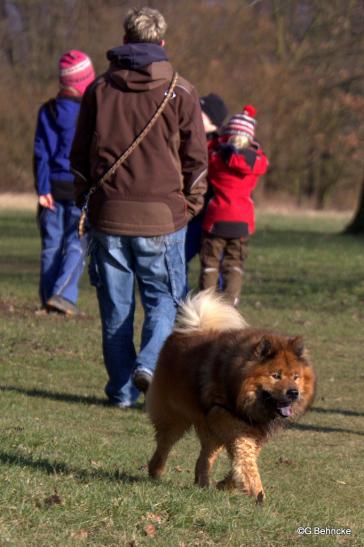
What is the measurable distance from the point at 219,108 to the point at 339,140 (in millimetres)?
36697

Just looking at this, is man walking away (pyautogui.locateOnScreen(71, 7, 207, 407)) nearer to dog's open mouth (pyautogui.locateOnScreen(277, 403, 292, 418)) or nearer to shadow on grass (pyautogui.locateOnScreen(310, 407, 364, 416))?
shadow on grass (pyautogui.locateOnScreen(310, 407, 364, 416))

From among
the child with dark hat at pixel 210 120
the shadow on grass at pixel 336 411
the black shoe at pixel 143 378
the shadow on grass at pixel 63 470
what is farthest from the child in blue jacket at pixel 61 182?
the shadow on grass at pixel 63 470

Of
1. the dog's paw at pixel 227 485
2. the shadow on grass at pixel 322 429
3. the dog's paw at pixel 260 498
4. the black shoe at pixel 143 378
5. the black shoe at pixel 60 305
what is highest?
the dog's paw at pixel 260 498

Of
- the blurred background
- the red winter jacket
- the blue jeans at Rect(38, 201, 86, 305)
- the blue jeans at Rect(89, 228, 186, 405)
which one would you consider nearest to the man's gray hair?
the blue jeans at Rect(89, 228, 186, 405)

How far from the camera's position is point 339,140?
46625mm

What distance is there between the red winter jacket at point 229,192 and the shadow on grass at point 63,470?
495cm

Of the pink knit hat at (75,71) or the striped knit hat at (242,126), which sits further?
the pink knit hat at (75,71)

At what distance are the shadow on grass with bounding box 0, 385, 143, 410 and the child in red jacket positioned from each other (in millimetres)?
2346

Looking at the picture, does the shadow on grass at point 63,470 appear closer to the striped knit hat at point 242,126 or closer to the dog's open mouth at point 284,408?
the dog's open mouth at point 284,408

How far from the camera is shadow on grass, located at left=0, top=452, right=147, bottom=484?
557cm

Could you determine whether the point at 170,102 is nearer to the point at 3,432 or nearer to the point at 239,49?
the point at 3,432

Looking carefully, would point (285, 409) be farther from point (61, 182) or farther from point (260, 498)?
point (61, 182)

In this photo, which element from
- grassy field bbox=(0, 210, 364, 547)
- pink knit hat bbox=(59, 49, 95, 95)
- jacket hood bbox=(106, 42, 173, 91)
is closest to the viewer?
grassy field bbox=(0, 210, 364, 547)

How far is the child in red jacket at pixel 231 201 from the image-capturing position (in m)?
10.4
